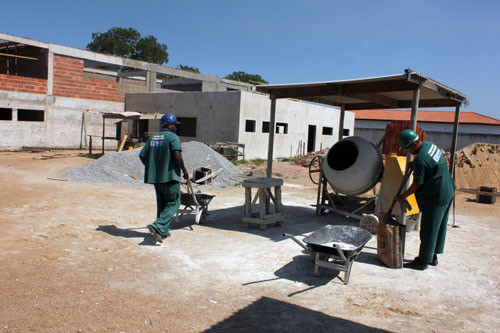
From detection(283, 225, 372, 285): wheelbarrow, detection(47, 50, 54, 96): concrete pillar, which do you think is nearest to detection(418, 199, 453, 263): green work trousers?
detection(283, 225, 372, 285): wheelbarrow

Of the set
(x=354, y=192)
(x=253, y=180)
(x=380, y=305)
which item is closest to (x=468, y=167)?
(x=354, y=192)

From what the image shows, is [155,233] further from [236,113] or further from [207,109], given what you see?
[207,109]

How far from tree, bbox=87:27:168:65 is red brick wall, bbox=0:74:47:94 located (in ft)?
142

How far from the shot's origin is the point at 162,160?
18.6ft

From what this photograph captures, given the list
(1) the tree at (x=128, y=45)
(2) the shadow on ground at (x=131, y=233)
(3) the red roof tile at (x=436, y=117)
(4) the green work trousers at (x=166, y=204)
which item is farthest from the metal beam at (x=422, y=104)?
(1) the tree at (x=128, y=45)

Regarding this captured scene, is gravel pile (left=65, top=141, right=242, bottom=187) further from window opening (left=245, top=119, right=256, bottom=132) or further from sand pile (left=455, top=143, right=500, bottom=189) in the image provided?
sand pile (left=455, top=143, right=500, bottom=189)

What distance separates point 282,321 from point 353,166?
433cm

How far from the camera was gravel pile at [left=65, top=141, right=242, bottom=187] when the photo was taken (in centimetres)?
1179

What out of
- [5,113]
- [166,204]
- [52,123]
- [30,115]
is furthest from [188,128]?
[166,204]

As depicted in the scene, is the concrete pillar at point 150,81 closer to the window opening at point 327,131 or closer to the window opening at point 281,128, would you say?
the window opening at point 281,128

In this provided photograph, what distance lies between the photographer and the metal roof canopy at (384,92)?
628 cm

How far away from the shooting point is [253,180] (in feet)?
22.2

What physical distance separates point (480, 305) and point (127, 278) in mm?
3764

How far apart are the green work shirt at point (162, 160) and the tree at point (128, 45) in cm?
5940
